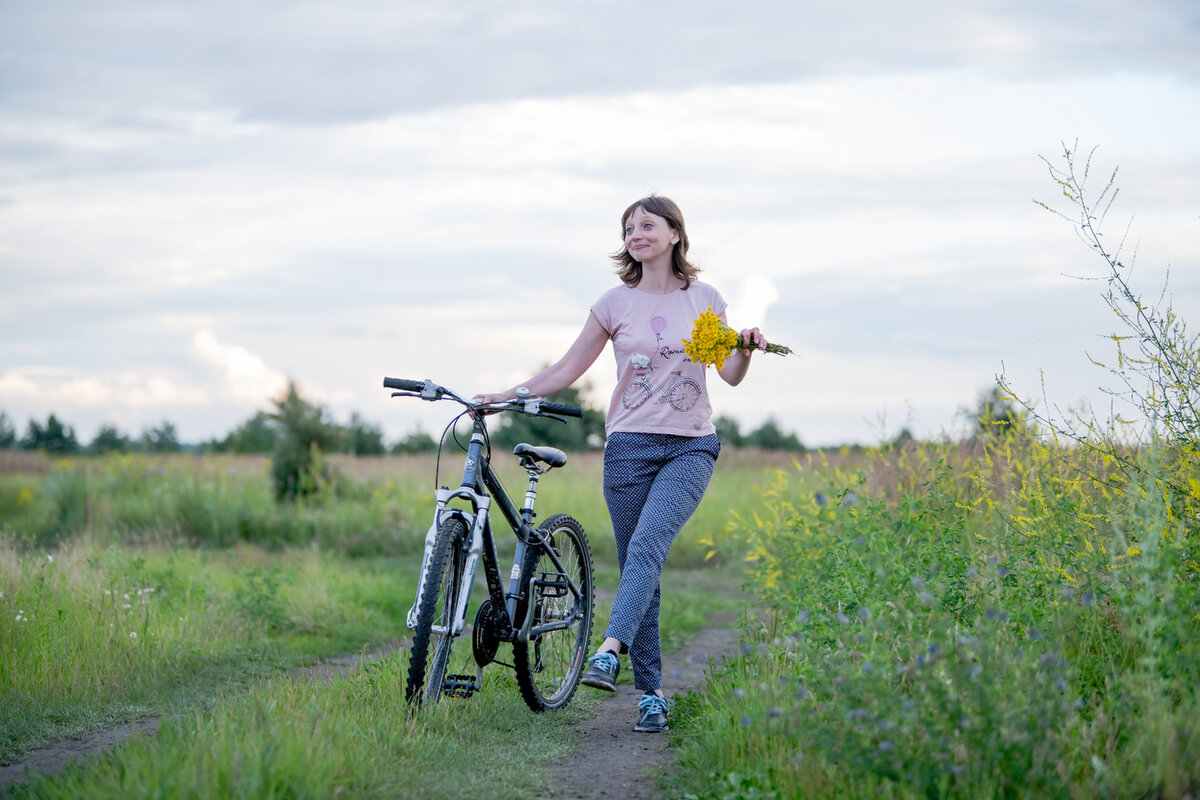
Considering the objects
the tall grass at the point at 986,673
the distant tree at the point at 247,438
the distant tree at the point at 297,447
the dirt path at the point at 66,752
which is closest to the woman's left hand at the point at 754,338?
the tall grass at the point at 986,673

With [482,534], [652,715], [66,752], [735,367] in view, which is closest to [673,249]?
[735,367]

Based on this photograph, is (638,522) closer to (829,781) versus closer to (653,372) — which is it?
(653,372)

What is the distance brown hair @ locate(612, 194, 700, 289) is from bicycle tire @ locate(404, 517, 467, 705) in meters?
1.48

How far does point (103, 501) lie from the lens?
1477cm

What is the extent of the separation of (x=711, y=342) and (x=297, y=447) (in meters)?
11.2

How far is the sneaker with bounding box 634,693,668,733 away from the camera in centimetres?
486

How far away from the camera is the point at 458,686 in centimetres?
453

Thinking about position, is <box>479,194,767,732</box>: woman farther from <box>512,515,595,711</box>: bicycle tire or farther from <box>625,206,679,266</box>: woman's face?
<box>512,515,595,711</box>: bicycle tire

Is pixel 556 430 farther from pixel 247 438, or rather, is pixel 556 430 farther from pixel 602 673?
pixel 602 673

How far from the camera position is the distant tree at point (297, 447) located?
1475cm

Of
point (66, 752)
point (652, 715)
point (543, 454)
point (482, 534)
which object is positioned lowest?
point (66, 752)

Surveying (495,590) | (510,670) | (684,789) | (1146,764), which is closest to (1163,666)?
(1146,764)

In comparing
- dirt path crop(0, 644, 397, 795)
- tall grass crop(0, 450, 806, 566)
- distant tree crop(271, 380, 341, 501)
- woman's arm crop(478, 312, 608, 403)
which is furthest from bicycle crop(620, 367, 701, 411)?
distant tree crop(271, 380, 341, 501)

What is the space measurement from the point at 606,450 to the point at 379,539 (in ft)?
28.0
